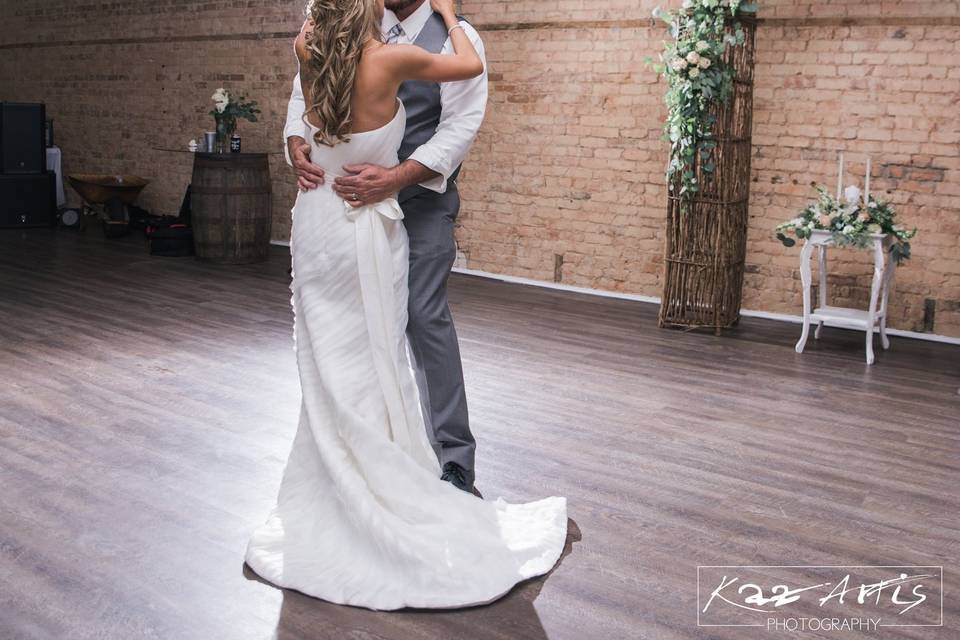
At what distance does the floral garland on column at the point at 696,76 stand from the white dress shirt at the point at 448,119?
3165 mm

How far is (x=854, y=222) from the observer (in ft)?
17.9

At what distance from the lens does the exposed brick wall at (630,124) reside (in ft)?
19.8

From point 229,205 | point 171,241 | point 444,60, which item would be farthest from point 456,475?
point 171,241

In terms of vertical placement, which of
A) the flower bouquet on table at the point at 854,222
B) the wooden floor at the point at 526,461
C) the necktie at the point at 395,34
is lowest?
the wooden floor at the point at 526,461

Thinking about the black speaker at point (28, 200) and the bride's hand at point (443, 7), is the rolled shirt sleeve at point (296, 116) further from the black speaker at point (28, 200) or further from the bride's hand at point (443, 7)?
the black speaker at point (28, 200)

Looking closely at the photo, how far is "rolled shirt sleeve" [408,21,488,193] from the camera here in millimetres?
2889

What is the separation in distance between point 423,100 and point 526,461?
142 cm

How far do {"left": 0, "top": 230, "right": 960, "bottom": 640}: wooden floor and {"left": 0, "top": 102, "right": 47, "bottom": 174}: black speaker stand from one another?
4315mm

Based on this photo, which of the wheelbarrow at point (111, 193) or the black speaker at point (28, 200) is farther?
the black speaker at point (28, 200)

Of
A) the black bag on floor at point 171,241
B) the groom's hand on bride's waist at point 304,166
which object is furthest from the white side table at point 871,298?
the black bag on floor at point 171,241

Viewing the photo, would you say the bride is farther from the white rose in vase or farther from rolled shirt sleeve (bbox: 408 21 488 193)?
the white rose in vase

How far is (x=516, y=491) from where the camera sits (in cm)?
331

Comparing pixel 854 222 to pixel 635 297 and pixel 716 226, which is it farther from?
pixel 635 297

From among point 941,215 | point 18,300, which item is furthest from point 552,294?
point 18,300
